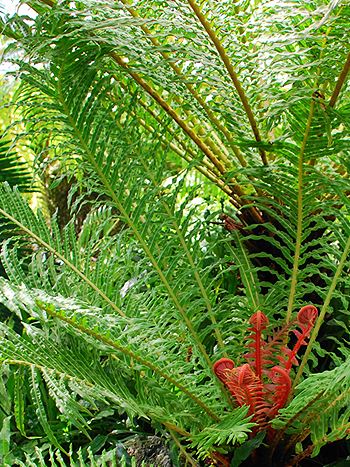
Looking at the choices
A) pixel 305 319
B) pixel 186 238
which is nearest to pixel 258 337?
pixel 305 319

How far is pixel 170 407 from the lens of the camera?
114cm

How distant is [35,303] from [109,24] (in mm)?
449

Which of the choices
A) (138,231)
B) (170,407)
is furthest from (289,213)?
(170,407)

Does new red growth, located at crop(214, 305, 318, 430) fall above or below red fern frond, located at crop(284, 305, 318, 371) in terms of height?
below

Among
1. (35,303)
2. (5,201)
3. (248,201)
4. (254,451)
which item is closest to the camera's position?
(35,303)

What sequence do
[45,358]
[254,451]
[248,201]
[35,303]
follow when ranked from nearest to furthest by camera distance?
[35,303], [45,358], [254,451], [248,201]

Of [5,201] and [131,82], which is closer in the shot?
[5,201]

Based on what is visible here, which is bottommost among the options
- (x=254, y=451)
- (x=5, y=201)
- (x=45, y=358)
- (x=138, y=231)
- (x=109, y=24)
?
(x=254, y=451)

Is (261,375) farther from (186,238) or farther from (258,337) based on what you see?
(186,238)

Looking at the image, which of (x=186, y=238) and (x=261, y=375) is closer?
(x=261, y=375)

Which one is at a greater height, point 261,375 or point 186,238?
point 186,238

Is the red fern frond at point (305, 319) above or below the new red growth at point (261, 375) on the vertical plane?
above

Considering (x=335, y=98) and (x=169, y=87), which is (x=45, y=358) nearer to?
(x=169, y=87)

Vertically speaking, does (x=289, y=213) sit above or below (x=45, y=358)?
above
